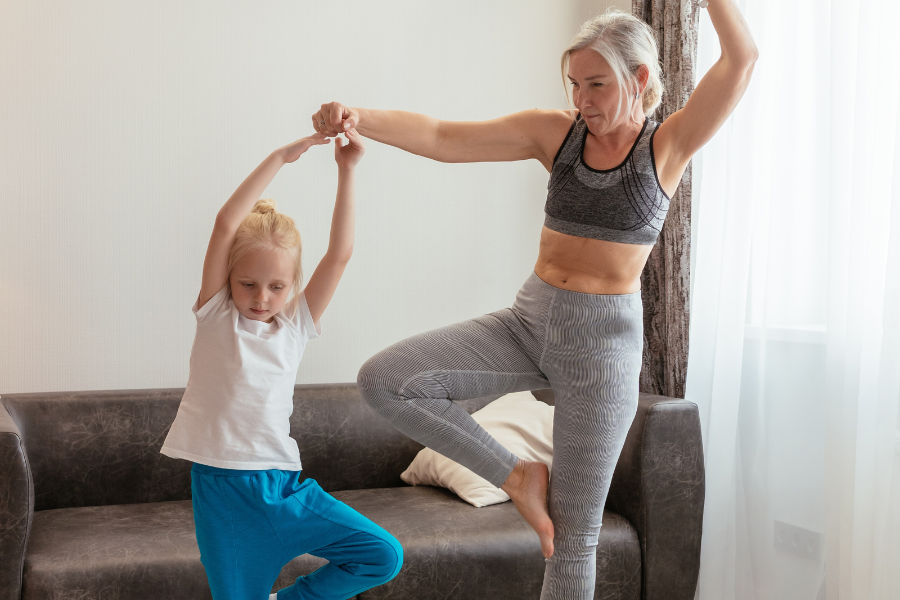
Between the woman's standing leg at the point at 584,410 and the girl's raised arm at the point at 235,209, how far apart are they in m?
0.61

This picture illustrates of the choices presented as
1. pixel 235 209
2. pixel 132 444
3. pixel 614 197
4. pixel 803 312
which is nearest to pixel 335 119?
pixel 235 209

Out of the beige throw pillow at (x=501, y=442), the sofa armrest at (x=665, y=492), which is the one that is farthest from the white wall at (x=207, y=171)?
the sofa armrest at (x=665, y=492)

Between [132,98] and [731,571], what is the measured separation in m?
2.55

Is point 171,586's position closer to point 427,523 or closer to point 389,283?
point 427,523

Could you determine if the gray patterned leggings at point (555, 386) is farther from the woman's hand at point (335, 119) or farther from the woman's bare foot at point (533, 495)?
the woman's hand at point (335, 119)

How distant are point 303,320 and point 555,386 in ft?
1.90

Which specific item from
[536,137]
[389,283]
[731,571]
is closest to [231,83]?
[389,283]

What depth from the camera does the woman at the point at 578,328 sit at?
1526 millimetres

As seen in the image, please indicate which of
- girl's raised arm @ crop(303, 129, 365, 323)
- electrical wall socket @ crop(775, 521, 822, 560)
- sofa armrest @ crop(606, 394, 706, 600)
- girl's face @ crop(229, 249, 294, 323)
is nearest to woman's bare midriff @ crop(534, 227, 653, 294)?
girl's raised arm @ crop(303, 129, 365, 323)

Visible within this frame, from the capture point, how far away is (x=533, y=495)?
1.59 metres

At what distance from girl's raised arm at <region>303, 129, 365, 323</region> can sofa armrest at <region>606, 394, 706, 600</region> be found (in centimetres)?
110

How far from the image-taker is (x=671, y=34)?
2.80 metres

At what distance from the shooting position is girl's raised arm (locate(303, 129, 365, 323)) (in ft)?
5.38

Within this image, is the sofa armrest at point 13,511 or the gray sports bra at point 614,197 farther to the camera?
the sofa armrest at point 13,511
